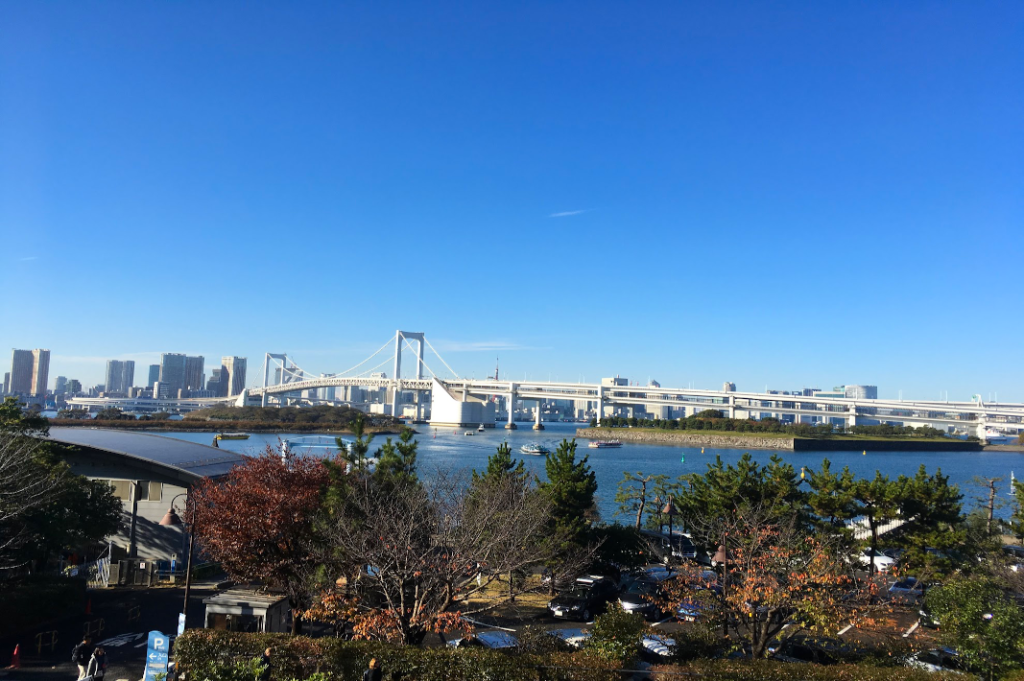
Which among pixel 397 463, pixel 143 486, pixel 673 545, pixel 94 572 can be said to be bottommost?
pixel 94 572

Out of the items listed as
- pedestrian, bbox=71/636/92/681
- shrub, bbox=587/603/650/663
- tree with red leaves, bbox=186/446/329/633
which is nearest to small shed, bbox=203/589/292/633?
tree with red leaves, bbox=186/446/329/633

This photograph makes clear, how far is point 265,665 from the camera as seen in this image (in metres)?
3.96

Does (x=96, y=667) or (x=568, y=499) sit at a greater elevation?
(x=568, y=499)

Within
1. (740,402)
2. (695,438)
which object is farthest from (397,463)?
(740,402)

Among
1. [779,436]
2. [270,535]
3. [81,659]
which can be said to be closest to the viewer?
[81,659]

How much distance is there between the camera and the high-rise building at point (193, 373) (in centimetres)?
11256

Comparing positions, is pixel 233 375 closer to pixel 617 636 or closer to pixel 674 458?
pixel 674 458

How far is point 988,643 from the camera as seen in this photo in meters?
4.37

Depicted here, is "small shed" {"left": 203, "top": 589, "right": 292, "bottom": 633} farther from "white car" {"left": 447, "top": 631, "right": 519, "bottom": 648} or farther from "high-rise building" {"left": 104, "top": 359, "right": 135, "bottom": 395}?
"high-rise building" {"left": 104, "top": 359, "right": 135, "bottom": 395}

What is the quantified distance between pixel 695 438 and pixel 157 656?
144 feet

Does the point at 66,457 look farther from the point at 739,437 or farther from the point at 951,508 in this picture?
the point at 739,437

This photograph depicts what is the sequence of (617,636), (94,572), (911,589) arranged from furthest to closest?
(94,572)
(911,589)
(617,636)

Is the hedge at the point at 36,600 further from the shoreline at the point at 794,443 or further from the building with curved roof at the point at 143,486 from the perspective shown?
the shoreline at the point at 794,443

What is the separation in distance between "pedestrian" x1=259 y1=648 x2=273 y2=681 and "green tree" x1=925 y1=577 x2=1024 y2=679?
4.60 m
